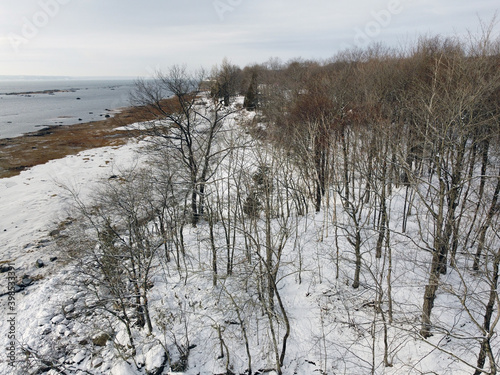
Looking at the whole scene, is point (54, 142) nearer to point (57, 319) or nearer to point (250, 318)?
point (57, 319)

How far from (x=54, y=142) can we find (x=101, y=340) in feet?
137

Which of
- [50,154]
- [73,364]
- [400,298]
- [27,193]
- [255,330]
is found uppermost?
[50,154]

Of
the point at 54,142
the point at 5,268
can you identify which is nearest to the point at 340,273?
the point at 5,268

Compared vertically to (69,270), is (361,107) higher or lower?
higher

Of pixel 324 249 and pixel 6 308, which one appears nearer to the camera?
pixel 6 308

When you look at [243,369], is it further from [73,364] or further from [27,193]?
[27,193]

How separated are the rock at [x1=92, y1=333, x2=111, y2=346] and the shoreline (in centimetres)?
2160

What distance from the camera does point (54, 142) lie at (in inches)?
1732

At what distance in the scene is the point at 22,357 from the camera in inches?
490

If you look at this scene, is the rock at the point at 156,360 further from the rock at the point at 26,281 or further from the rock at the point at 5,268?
the rock at the point at 5,268

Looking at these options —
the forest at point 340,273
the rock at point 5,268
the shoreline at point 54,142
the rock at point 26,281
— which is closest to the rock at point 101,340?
the forest at point 340,273

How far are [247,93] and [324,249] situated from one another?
115 feet

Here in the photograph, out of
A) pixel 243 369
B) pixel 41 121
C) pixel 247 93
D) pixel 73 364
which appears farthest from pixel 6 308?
pixel 41 121

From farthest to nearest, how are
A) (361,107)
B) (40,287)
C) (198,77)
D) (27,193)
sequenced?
(27,193), (198,77), (361,107), (40,287)
